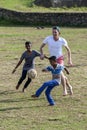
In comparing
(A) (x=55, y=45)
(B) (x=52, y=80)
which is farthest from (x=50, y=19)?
(B) (x=52, y=80)

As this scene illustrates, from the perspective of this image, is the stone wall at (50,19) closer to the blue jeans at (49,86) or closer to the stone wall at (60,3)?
the stone wall at (60,3)

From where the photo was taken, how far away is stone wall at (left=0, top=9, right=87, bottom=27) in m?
29.5

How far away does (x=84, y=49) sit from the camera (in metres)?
19.5

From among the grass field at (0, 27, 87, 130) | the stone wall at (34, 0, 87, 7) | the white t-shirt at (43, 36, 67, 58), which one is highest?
the white t-shirt at (43, 36, 67, 58)

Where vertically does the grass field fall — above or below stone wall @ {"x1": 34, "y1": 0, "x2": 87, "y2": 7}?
above

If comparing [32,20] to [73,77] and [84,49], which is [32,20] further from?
→ [73,77]

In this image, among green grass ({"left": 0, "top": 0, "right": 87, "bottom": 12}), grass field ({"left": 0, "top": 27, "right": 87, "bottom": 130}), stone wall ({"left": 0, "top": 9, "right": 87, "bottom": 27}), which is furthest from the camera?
green grass ({"left": 0, "top": 0, "right": 87, "bottom": 12})

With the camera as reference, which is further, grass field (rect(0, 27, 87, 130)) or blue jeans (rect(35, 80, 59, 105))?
blue jeans (rect(35, 80, 59, 105))

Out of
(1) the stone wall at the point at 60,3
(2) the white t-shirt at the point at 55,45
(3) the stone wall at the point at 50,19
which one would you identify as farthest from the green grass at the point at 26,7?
(2) the white t-shirt at the point at 55,45

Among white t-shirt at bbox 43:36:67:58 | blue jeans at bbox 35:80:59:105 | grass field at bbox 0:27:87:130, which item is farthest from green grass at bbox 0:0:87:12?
blue jeans at bbox 35:80:59:105

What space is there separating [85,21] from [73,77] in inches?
620

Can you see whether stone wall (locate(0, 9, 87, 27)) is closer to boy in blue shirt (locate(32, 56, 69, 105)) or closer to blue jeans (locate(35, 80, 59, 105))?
boy in blue shirt (locate(32, 56, 69, 105))

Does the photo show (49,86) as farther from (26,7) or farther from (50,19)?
(26,7)

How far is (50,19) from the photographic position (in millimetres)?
29828
